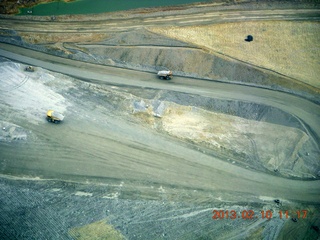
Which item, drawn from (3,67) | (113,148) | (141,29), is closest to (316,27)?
(141,29)

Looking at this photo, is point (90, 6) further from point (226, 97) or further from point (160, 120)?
point (226, 97)

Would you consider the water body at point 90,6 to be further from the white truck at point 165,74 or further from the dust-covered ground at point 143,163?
the white truck at point 165,74

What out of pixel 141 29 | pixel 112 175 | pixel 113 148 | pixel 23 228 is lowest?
pixel 23 228

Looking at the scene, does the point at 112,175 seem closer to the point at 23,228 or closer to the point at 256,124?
the point at 23,228
